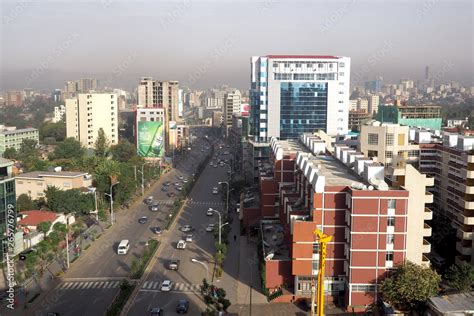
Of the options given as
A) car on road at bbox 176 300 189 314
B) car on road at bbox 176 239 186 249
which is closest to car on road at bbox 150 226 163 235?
car on road at bbox 176 239 186 249

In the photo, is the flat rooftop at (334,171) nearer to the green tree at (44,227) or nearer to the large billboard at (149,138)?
the green tree at (44,227)

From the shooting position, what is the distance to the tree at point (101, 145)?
4508cm

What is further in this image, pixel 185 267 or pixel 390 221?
pixel 185 267

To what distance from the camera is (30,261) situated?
16.8 m

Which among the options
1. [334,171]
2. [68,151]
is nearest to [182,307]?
[334,171]

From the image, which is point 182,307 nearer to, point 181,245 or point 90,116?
point 181,245

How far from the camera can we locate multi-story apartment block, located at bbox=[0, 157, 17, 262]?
18.2m

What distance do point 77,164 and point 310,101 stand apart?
50.5ft

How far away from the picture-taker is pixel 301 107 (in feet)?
112

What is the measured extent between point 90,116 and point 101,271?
3286 centimetres

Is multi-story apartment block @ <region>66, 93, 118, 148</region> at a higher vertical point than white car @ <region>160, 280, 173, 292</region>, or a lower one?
higher

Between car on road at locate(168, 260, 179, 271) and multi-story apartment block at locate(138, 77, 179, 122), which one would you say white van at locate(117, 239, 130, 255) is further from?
multi-story apartment block at locate(138, 77, 179, 122)

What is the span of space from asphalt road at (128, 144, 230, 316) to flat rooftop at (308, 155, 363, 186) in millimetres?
5182

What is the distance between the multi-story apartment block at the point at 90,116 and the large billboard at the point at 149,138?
5831 mm
